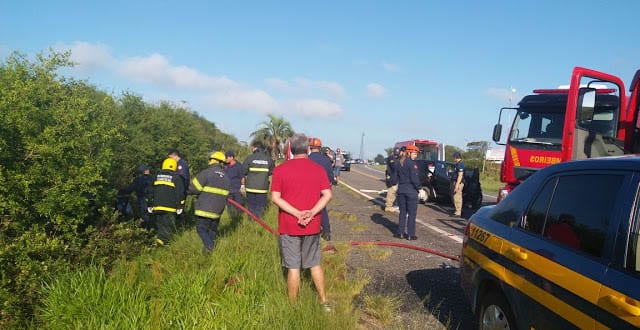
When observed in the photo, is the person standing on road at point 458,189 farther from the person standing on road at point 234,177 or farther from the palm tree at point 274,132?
the palm tree at point 274,132

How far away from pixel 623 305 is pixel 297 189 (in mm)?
2782

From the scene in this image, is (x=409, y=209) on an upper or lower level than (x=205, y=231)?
upper

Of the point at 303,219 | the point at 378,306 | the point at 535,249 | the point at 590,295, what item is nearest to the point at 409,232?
the point at 378,306

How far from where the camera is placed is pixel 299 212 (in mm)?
4266

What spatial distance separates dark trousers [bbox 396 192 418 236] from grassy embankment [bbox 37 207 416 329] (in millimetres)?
2783

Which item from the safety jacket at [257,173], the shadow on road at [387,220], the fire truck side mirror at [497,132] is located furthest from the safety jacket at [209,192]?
the fire truck side mirror at [497,132]

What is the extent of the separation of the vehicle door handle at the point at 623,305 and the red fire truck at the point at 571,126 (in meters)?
5.42

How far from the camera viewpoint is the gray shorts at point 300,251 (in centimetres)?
434

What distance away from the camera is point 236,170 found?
10234mm

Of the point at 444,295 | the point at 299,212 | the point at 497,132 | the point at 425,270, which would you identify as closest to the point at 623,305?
the point at 299,212

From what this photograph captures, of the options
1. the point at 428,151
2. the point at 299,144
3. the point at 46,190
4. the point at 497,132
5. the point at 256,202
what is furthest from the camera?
the point at 428,151

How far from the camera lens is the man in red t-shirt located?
430cm

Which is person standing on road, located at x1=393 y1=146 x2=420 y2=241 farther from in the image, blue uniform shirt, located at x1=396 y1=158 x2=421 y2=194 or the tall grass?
the tall grass

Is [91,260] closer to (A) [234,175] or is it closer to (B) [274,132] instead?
(A) [234,175]
